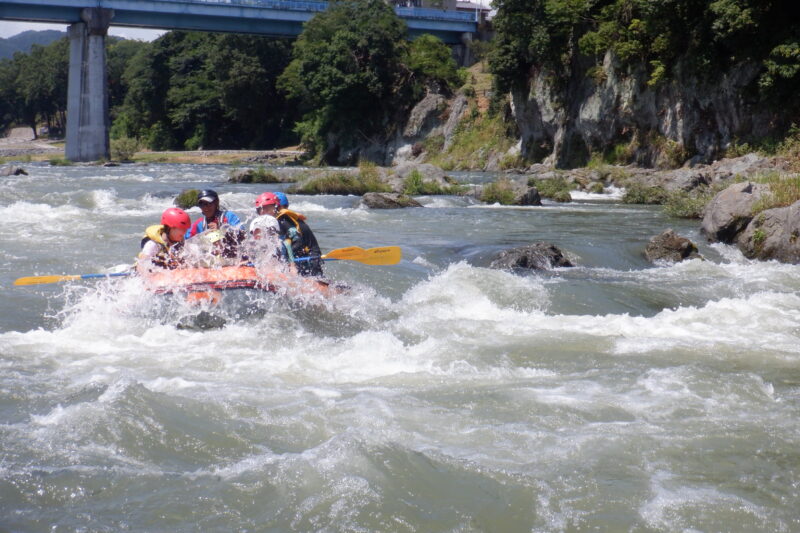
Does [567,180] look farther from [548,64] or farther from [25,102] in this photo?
[25,102]

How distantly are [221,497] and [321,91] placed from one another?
130 feet

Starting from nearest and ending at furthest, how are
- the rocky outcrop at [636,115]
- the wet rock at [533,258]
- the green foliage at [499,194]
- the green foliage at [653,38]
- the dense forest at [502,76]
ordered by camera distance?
the wet rock at [533,258], the green foliage at [499,194], the green foliage at [653,38], the dense forest at [502,76], the rocky outcrop at [636,115]

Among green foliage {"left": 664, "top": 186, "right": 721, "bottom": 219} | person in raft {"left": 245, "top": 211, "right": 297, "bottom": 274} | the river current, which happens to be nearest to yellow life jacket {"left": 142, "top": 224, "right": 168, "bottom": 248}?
the river current

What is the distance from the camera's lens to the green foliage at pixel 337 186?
69.6ft

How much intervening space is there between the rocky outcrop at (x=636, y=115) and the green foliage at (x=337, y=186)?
10.1 meters

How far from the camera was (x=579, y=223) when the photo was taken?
49.0 feet

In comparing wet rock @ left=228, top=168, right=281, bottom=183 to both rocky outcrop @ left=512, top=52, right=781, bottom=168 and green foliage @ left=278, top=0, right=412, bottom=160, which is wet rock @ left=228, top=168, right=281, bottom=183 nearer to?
rocky outcrop @ left=512, top=52, right=781, bottom=168

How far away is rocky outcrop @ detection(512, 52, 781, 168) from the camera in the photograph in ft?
76.2

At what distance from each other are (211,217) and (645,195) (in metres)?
13.7

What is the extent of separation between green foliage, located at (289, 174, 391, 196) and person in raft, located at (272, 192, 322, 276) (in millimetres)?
13274

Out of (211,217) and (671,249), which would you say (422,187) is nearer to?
(671,249)

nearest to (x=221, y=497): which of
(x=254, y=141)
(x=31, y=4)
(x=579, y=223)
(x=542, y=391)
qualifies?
(x=542, y=391)

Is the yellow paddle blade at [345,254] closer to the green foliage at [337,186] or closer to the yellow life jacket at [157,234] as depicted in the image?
the yellow life jacket at [157,234]

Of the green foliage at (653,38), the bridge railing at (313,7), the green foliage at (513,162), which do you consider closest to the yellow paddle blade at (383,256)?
the green foliage at (653,38)
